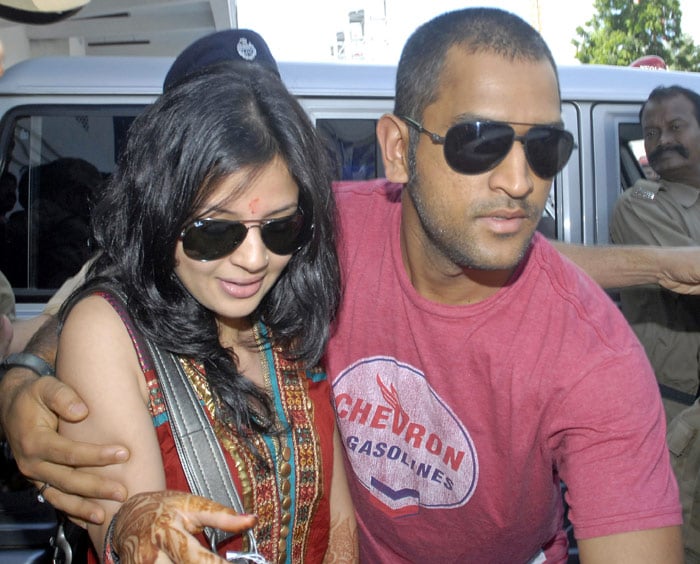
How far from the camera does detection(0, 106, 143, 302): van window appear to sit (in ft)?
11.6

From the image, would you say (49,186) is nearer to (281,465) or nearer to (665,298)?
(281,465)

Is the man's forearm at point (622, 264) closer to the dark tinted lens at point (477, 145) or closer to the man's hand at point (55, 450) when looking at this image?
the dark tinted lens at point (477, 145)

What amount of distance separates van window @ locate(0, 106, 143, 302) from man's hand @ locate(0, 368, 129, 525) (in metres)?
1.78

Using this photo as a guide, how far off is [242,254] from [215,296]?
4.6 inches

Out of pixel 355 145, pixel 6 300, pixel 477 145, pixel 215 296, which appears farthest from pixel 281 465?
pixel 355 145

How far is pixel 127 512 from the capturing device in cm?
141

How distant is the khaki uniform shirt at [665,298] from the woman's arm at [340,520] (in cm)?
193

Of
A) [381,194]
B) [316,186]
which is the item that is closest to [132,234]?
[316,186]

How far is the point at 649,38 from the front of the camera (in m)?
23.0

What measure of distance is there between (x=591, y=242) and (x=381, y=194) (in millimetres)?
1755

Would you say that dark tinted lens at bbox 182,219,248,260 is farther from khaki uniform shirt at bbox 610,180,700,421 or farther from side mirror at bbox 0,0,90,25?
khaki uniform shirt at bbox 610,180,700,421

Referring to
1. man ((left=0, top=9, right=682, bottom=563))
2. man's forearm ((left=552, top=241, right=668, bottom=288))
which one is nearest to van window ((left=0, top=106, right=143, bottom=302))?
man ((left=0, top=9, right=682, bottom=563))

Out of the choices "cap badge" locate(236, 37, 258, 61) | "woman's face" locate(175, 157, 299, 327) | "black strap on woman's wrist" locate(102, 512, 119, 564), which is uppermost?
"cap badge" locate(236, 37, 258, 61)

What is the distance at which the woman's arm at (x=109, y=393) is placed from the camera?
154 cm
